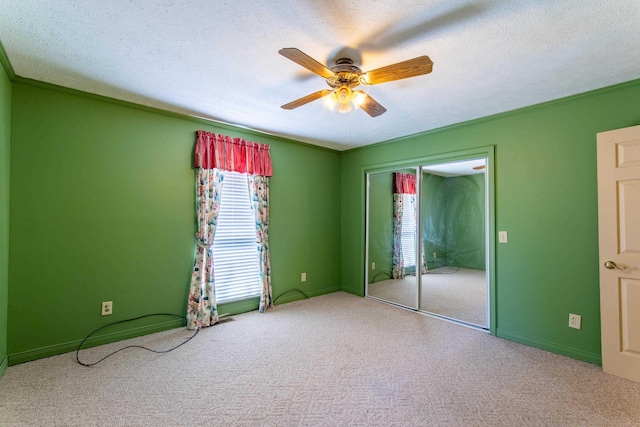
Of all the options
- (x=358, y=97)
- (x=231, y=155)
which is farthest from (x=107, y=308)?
(x=358, y=97)

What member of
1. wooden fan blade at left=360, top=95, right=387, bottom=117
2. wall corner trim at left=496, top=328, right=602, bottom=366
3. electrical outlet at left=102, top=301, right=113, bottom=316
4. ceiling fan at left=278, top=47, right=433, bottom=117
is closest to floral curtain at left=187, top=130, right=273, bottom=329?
electrical outlet at left=102, top=301, right=113, bottom=316

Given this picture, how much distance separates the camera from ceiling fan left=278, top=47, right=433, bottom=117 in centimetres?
165

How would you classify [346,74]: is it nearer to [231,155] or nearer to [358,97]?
[358,97]

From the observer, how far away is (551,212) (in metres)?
2.79

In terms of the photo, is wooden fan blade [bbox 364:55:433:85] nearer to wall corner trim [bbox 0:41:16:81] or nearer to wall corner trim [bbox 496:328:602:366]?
wall corner trim [bbox 0:41:16:81]

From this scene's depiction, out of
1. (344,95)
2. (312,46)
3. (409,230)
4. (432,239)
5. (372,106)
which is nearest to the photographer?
(312,46)

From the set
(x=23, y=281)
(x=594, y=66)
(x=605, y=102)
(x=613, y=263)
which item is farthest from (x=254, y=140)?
(x=613, y=263)

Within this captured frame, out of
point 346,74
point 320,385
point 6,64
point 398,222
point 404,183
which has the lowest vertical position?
point 320,385

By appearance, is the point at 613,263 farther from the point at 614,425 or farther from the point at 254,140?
the point at 254,140

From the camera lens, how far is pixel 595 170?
8.34 feet

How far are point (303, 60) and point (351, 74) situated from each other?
0.49m

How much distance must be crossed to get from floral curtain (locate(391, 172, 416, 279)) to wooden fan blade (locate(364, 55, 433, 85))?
249 cm

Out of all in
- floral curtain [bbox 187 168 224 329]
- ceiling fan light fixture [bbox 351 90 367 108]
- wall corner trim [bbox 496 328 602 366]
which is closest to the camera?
ceiling fan light fixture [bbox 351 90 367 108]

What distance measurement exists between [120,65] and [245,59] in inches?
39.6
